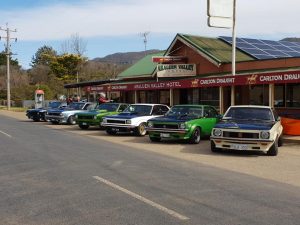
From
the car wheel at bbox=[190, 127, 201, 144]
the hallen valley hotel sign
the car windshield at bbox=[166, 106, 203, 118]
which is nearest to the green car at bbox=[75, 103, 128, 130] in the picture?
the hallen valley hotel sign

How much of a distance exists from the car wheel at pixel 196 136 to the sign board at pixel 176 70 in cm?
1504

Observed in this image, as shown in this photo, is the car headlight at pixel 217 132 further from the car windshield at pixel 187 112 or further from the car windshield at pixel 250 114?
the car windshield at pixel 187 112

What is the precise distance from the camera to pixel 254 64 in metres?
27.3

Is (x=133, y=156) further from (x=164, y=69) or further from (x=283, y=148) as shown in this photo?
(x=164, y=69)

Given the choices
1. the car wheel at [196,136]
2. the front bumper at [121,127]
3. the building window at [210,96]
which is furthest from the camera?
the building window at [210,96]

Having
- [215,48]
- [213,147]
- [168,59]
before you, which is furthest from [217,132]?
[168,59]

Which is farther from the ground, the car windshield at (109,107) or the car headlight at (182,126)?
the car windshield at (109,107)

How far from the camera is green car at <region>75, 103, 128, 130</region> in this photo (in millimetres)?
23455

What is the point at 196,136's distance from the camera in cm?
1731

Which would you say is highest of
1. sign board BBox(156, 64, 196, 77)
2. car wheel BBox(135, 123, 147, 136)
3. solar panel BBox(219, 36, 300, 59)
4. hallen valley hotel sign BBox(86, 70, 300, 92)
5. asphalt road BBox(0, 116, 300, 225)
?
Result: solar panel BBox(219, 36, 300, 59)

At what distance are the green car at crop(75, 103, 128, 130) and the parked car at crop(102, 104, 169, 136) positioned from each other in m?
2.42

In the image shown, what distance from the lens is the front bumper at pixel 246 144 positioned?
1358cm

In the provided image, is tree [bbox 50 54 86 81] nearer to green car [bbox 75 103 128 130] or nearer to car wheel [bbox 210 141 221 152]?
green car [bbox 75 103 128 130]

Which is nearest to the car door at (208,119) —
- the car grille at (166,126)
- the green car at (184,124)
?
the green car at (184,124)
